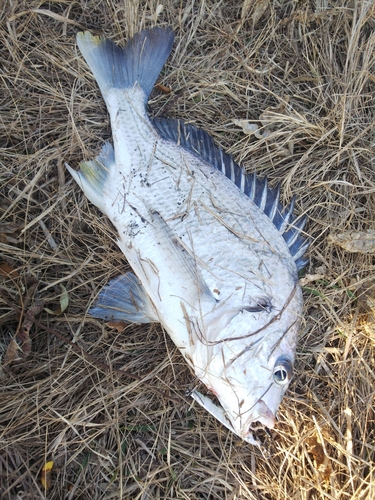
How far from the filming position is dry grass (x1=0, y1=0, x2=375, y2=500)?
233cm

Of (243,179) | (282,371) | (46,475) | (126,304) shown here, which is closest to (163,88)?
(243,179)

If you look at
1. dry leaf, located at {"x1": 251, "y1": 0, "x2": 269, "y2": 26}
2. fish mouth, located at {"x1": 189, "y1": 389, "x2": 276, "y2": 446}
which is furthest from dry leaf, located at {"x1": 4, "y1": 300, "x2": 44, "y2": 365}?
dry leaf, located at {"x1": 251, "y1": 0, "x2": 269, "y2": 26}

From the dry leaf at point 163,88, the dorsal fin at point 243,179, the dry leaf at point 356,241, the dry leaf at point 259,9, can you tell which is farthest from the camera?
the dry leaf at point 259,9

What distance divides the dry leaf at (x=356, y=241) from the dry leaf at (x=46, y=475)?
2121 millimetres

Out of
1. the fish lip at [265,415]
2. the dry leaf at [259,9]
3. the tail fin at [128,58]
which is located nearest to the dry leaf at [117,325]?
the fish lip at [265,415]

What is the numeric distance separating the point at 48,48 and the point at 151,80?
0.75 metres

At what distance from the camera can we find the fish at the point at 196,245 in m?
2.04

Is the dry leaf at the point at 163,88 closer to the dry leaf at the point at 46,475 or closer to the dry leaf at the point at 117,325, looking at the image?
the dry leaf at the point at 117,325

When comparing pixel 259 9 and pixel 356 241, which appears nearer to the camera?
pixel 356 241

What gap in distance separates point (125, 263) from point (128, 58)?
1.29m

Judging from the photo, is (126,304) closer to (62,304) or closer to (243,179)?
(62,304)

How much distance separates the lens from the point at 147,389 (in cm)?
247

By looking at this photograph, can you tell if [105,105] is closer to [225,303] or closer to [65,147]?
[65,147]

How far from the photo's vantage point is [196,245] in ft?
7.39
